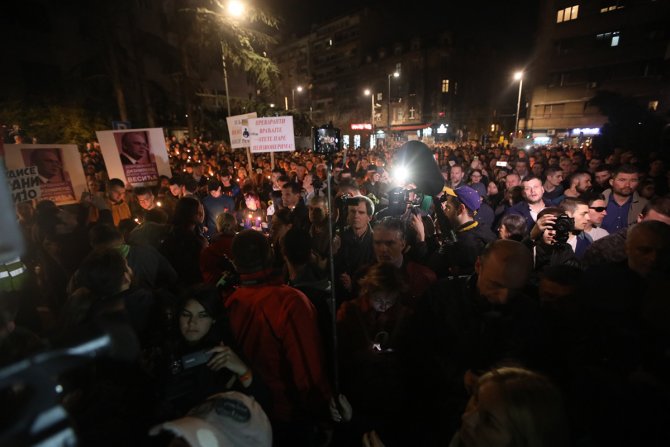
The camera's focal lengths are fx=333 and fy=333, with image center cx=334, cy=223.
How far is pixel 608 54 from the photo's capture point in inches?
1431

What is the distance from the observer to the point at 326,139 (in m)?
2.92

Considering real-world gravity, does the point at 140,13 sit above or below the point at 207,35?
above

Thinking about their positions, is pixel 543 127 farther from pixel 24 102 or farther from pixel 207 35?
pixel 24 102

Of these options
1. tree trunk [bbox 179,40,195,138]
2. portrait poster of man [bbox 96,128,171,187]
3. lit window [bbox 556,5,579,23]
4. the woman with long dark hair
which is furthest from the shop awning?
the woman with long dark hair

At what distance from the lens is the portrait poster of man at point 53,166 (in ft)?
18.0

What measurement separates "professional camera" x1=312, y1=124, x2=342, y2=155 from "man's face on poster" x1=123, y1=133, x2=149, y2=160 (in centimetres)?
594

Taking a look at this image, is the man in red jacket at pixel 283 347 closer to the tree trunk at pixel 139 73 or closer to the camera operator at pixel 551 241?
the camera operator at pixel 551 241

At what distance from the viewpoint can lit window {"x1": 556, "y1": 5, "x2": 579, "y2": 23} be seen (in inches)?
1471

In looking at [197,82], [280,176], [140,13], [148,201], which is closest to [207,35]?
[197,82]

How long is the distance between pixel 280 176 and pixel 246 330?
219 inches

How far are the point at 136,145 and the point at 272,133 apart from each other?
2943 millimetres

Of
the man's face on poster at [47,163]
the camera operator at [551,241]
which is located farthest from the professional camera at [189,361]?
the man's face on poster at [47,163]

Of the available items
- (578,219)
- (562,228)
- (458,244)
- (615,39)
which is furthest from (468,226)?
(615,39)

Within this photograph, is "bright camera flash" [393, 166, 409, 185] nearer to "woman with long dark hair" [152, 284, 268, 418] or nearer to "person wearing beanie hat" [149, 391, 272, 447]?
"woman with long dark hair" [152, 284, 268, 418]
